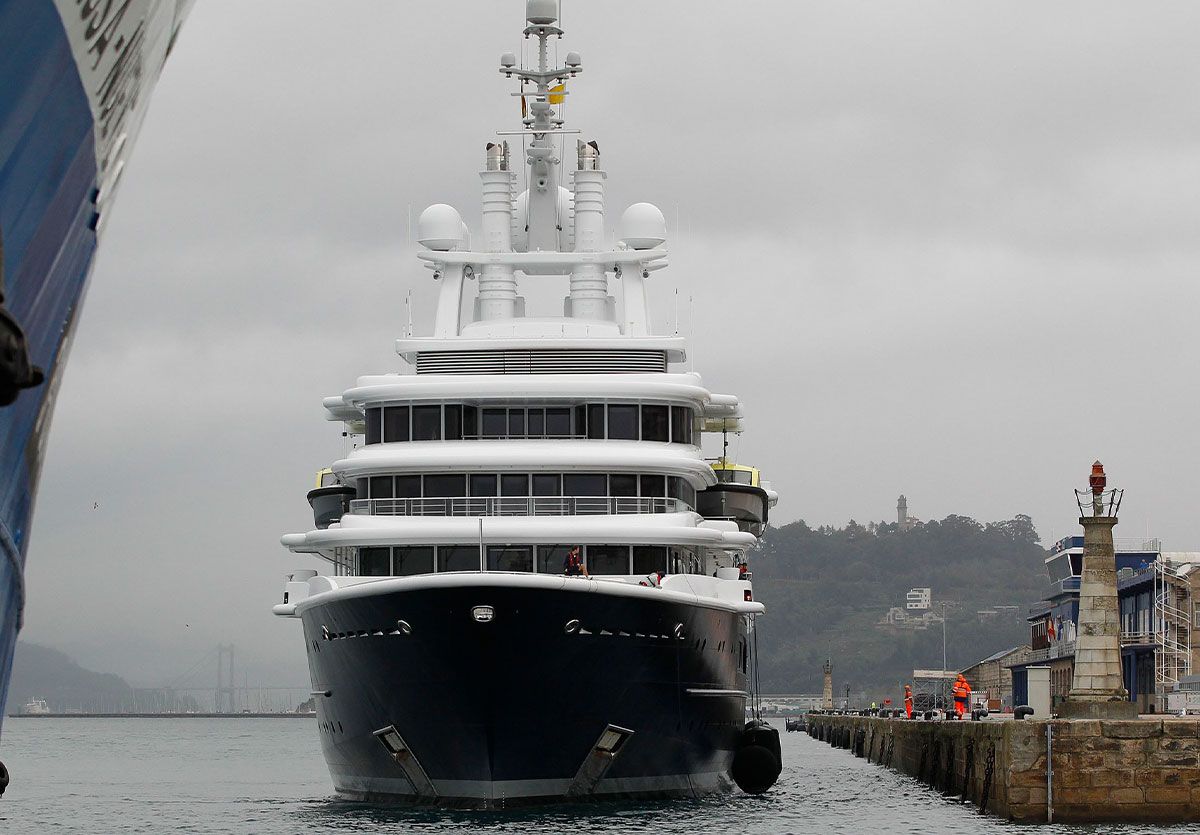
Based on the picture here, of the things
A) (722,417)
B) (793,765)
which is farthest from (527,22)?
(793,765)

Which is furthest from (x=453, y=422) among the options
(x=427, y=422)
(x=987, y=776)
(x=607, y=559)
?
(x=987, y=776)

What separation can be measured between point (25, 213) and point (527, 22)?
35952 mm

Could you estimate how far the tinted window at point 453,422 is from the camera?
112 ft

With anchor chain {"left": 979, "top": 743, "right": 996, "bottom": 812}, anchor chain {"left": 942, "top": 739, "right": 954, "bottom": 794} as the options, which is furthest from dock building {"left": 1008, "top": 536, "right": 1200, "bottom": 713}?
anchor chain {"left": 979, "top": 743, "right": 996, "bottom": 812}

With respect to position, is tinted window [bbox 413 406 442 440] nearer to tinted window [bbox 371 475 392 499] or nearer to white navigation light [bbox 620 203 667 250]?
tinted window [bbox 371 475 392 499]

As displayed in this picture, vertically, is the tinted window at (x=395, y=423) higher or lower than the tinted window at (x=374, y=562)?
higher

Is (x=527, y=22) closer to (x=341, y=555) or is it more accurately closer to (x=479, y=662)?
(x=341, y=555)

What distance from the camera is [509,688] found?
Answer: 2878 centimetres

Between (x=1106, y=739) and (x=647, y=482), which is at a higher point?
(x=647, y=482)

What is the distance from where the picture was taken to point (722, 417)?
1574 inches

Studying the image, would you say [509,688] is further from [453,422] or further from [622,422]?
[622,422]

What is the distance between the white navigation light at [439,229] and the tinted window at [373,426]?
26.5 ft

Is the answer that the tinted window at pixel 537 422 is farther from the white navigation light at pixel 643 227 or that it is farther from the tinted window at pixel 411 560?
the white navigation light at pixel 643 227

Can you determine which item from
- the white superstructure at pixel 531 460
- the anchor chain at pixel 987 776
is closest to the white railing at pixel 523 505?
the white superstructure at pixel 531 460
